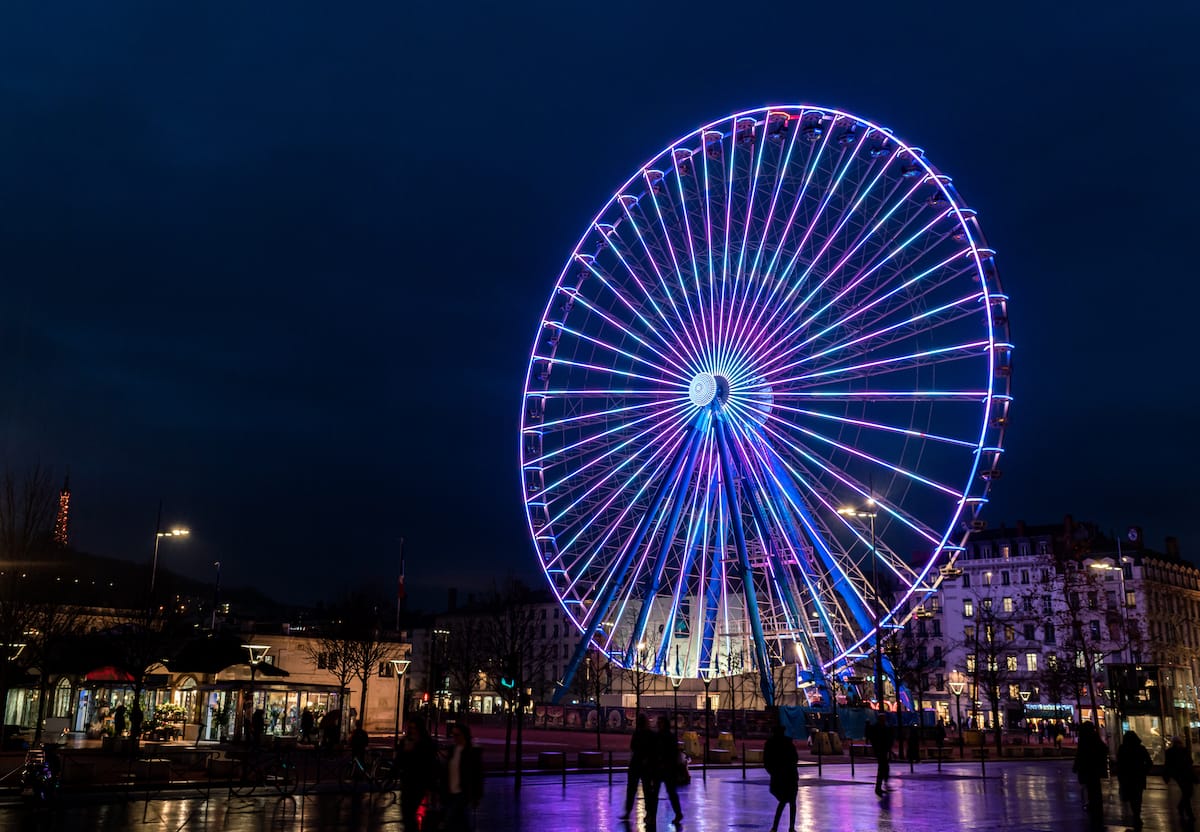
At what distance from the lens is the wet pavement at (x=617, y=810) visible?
19594mm

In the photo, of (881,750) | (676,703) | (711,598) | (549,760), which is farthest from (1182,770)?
(711,598)

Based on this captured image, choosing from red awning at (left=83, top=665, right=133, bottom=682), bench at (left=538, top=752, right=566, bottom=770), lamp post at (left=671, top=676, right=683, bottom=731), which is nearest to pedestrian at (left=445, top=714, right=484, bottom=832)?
lamp post at (left=671, top=676, right=683, bottom=731)

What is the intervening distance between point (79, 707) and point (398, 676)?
49.0 ft

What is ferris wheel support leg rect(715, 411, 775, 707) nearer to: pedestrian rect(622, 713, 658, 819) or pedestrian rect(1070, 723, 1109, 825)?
pedestrian rect(1070, 723, 1109, 825)

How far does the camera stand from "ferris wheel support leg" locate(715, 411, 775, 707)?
155 ft

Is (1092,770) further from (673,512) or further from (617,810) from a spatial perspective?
(673,512)

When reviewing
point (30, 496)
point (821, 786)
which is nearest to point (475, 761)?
point (821, 786)

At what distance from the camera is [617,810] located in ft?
73.3

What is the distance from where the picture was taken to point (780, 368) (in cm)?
4447

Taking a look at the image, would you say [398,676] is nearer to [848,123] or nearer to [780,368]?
[780,368]

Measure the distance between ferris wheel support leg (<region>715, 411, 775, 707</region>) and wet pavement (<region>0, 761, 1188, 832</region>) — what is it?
17.9 metres

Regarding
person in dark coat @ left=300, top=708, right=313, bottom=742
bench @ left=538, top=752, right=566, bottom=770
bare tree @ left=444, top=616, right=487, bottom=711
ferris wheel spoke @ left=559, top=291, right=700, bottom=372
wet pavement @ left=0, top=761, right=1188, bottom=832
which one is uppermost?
ferris wheel spoke @ left=559, top=291, right=700, bottom=372

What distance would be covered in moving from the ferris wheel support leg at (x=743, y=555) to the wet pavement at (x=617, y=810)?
58.9 ft

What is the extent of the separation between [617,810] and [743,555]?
28.3 m
